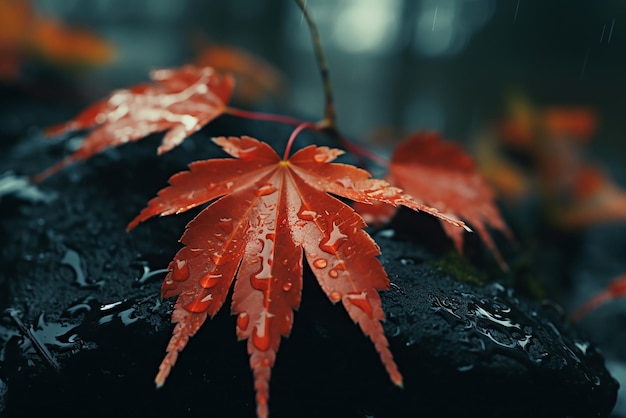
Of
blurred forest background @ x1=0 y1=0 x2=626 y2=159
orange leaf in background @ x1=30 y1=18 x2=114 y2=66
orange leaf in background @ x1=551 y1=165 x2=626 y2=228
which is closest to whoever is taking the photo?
orange leaf in background @ x1=551 y1=165 x2=626 y2=228

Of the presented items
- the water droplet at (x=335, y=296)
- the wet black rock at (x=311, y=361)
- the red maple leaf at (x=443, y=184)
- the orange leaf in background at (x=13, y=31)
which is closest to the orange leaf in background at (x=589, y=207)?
the red maple leaf at (x=443, y=184)

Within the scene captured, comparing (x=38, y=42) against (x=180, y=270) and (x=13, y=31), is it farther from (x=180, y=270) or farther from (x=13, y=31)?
(x=180, y=270)

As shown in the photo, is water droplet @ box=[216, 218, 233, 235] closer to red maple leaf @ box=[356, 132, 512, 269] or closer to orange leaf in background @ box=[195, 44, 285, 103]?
red maple leaf @ box=[356, 132, 512, 269]

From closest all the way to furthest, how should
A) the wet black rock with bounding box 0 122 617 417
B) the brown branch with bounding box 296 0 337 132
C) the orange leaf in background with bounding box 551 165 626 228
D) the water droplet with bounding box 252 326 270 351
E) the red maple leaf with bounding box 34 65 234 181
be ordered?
the water droplet with bounding box 252 326 270 351
the wet black rock with bounding box 0 122 617 417
the red maple leaf with bounding box 34 65 234 181
the brown branch with bounding box 296 0 337 132
the orange leaf in background with bounding box 551 165 626 228

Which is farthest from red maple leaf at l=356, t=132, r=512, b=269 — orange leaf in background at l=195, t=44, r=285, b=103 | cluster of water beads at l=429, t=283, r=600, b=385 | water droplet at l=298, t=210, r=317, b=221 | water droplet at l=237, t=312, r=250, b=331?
orange leaf in background at l=195, t=44, r=285, b=103

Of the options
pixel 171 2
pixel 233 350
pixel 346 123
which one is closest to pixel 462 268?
pixel 233 350

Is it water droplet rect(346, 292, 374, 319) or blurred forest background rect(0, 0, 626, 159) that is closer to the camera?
water droplet rect(346, 292, 374, 319)

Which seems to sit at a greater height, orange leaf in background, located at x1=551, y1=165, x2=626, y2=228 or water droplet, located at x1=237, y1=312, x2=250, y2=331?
water droplet, located at x1=237, y1=312, x2=250, y2=331

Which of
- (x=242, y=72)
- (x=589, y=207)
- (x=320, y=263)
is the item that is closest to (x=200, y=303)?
(x=320, y=263)
